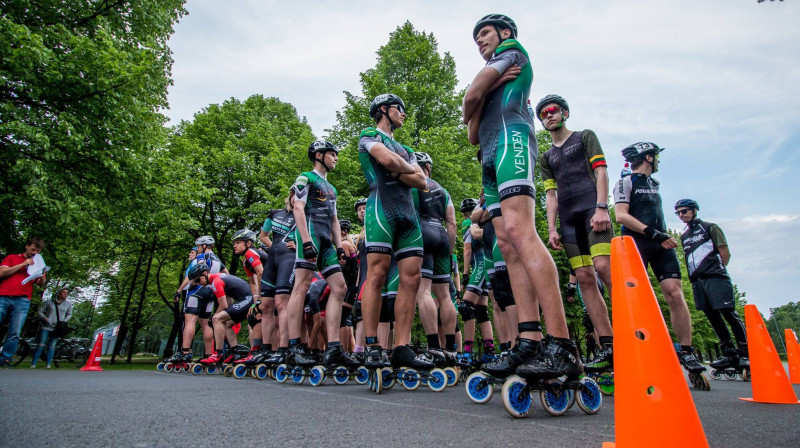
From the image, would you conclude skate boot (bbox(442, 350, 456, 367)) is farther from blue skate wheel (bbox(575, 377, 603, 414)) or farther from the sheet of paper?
the sheet of paper

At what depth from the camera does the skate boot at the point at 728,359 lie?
6008mm

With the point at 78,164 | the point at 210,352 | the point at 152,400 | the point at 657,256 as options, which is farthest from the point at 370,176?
the point at 78,164

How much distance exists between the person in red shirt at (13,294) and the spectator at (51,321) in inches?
123

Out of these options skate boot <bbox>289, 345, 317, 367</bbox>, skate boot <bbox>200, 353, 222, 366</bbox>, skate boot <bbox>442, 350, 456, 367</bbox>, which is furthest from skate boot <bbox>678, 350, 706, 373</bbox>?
skate boot <bbox>200, 353, 222, 366</bbox>

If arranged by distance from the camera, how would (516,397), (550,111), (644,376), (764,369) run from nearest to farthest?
(644,376) < (516,397) < (764,369) < (550,111)

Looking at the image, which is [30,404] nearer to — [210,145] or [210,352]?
[210,352]

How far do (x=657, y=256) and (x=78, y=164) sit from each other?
1312cm

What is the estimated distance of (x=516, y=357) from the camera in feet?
8.13

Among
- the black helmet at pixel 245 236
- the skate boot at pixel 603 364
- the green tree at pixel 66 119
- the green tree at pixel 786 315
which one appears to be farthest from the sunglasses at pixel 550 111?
the green tree at pixel 786 315

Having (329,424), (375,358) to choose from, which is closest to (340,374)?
(375,358)

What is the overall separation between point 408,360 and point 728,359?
524 cm

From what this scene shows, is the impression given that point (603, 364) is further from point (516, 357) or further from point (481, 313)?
point (481, 313)

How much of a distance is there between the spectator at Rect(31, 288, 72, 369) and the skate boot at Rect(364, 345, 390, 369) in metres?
11.3

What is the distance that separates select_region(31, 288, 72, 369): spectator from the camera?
36.6 feet
